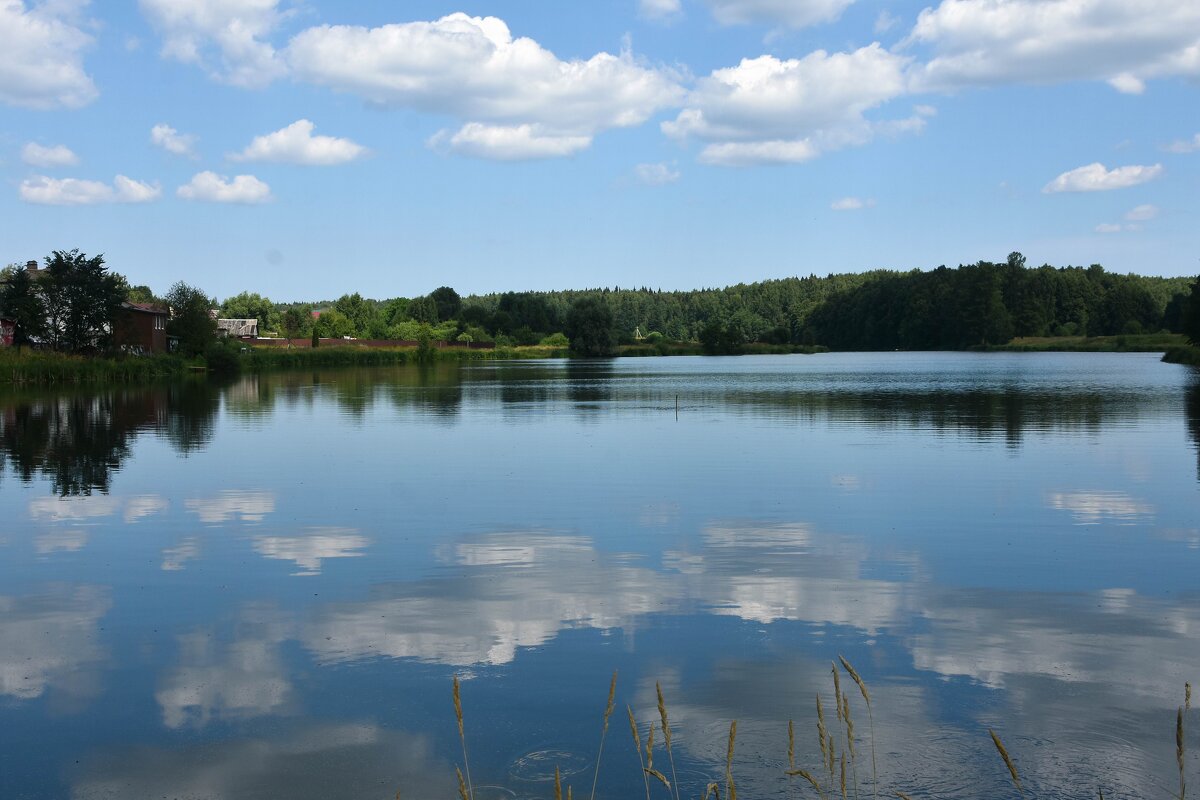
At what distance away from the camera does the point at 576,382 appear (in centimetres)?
7188

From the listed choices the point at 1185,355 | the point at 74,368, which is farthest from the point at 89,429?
the point at 1185,355

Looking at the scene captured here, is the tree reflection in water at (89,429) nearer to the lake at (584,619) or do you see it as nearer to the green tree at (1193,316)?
the lake at (584,619)

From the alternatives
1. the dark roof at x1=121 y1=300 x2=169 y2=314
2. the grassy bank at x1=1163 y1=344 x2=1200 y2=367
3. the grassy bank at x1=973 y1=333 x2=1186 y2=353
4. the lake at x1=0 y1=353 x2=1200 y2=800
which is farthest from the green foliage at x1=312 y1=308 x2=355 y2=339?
the lake at x1=0 y1=353 x2=1200 y2=800

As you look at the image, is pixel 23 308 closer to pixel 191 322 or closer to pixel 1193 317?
pixel 191 322

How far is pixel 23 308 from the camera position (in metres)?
66.9

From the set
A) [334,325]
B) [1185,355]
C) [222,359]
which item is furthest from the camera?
[334,325]

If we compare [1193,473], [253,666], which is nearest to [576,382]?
[1193,473]

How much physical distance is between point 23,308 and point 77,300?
14.6ft

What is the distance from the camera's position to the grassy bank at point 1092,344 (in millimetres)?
142250

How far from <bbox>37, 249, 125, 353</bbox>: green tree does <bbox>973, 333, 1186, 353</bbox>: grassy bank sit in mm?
122537

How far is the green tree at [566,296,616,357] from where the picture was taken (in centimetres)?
15900

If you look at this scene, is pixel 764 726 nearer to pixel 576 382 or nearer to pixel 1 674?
pixel 1 674

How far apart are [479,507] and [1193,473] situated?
14.2 meters

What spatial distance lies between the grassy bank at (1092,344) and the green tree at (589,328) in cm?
6401
